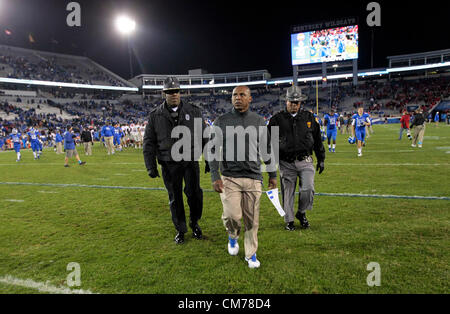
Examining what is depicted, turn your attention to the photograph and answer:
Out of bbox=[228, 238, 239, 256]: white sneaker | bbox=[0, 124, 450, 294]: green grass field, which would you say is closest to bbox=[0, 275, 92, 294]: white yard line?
bbox=[0, 124, 450, 294]: green grass field

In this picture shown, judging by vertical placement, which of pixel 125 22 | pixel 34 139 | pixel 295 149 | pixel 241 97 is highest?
pixel 125 22

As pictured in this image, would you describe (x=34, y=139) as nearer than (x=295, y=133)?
No

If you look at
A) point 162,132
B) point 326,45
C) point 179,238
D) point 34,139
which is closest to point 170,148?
point 162,132

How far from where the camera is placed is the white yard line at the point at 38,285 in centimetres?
259

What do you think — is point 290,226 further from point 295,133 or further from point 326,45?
point 326,45

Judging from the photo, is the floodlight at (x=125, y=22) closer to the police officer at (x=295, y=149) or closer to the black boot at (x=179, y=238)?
the police officer at (x=295, y=149)

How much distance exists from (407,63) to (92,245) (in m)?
64.7

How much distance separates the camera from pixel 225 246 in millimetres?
3510

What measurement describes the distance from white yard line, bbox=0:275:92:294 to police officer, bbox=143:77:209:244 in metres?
1.37

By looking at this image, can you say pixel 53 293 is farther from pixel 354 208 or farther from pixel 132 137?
pixel 132 137

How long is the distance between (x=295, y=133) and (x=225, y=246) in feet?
6.16

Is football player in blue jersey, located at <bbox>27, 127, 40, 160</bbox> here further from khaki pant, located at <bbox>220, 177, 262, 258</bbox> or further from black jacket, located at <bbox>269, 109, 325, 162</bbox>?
khaki pant, located at <bbox>220, 177, 262, 258</bbox>
